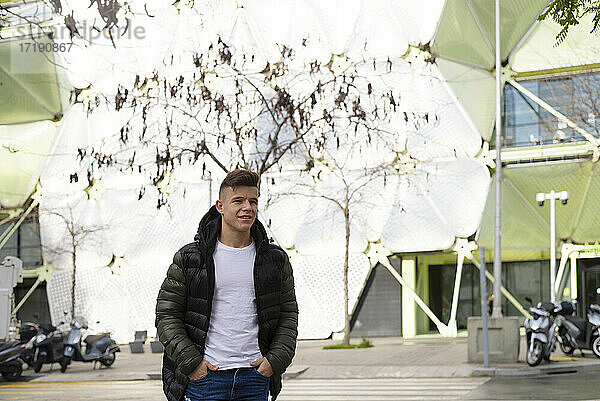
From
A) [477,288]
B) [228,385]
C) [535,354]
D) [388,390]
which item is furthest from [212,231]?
[477,288]

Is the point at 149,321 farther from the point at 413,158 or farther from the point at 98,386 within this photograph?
the point at 98,386

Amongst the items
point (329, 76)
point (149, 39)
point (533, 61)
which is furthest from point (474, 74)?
point (149, 39)

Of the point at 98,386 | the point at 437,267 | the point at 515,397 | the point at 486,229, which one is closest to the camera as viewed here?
the point at 515,397

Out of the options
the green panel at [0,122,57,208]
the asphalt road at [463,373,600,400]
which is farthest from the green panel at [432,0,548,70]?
the asphalt road at [463,373,600,400]

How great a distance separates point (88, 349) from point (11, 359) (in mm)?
3221

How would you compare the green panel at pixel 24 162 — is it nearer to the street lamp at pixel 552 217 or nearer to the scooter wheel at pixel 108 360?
the scooter wheel at pixel 108 360

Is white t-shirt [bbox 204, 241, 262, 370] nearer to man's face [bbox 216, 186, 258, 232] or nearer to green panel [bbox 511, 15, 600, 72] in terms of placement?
man's face [bbox 216, 186, 258, 232]

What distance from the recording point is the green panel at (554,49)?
32.5 meters

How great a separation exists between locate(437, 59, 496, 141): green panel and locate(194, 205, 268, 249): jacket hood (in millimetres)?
29862

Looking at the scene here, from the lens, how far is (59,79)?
40656 mm

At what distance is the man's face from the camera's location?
4898 mm

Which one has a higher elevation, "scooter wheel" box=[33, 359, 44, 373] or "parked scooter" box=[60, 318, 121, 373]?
"parked scooter" box=[60, 318, 121, 373]

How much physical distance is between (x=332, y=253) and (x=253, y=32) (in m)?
8.80

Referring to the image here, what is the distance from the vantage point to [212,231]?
4996 mm
